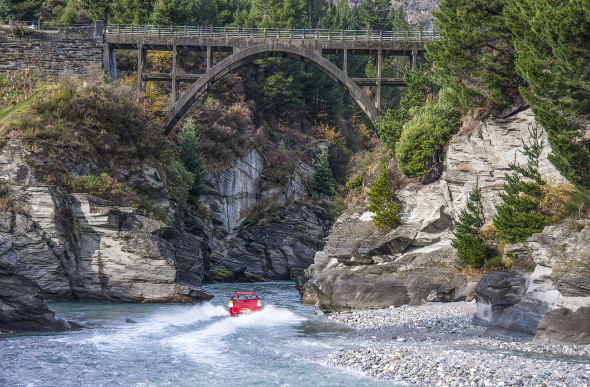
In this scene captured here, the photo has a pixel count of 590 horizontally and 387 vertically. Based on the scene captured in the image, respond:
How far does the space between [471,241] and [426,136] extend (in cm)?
833

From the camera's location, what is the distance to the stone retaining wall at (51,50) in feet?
140

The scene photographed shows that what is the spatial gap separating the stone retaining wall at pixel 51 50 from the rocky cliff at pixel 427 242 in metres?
25.1

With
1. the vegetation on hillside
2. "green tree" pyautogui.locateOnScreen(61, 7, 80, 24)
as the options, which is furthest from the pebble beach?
"green tree" pyautogui.locateOnScreen(61, 7, 80, 24)

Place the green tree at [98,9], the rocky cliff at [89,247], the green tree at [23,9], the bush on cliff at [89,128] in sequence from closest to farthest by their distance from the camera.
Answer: the rocky cliff at [89,247]
the bush on cliff at [89,128]
the green tree at [23,9]
the green tree at [98,9]

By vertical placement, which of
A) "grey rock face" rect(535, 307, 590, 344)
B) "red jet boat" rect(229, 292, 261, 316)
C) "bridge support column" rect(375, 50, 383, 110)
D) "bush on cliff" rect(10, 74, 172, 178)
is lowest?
"red jet boat" rect(229, 292, 261, 316)

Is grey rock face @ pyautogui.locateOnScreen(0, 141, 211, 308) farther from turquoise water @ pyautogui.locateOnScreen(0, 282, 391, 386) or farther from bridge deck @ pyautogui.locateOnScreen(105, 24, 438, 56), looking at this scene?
bridge deck @ pyautogui.locateOnScreen(105, 24, 438, 56)

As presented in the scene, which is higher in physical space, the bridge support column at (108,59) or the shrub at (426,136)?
the bridge support column at (108,59)

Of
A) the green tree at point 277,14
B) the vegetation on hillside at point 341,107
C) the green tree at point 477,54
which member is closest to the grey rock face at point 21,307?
the vegetation on hillside at point 341,107

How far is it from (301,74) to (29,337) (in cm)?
4566

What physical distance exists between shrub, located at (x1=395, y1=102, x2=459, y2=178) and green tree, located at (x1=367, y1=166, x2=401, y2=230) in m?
1.75

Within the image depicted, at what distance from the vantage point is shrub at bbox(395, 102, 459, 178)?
3216 centimetres

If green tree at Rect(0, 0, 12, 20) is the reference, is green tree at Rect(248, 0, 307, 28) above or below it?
above

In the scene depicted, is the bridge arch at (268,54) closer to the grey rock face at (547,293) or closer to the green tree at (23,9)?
the green tree at (23,9)

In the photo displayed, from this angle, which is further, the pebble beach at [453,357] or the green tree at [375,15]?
the green tree at [375,15]
